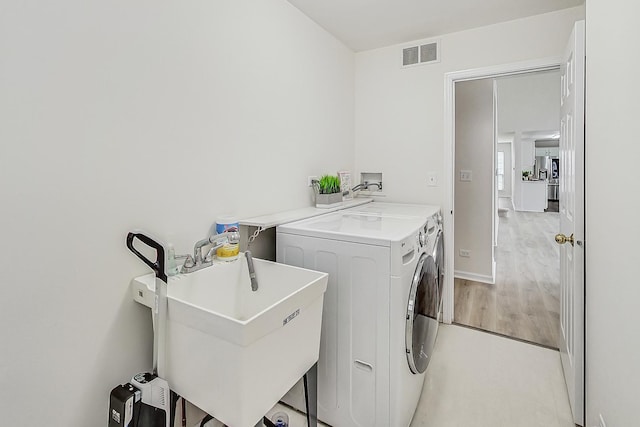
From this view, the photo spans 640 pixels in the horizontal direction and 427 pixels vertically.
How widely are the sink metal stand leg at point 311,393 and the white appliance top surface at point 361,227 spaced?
1.84 feet

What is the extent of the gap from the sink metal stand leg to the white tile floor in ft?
1.09

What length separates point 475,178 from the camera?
3514 millimetres

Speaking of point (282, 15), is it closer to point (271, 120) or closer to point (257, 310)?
point (271, 120)

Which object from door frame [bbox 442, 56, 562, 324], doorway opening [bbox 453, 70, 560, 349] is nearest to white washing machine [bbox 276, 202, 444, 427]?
door frame [bbox 442, 56, 562, 324]

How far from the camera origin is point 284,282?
4.66 ft

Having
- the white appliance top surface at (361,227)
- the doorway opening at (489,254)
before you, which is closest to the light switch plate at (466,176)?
the doorway opening at (489,254)

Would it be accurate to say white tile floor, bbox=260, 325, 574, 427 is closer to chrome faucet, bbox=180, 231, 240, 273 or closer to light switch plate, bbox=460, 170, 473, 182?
chrome faucet, bbox=180, 231, 240, 273

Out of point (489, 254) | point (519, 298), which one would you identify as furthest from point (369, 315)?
point (489, 254)

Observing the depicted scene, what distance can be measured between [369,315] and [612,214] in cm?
94

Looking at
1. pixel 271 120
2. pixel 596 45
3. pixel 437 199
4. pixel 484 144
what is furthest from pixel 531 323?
pixel 271 120

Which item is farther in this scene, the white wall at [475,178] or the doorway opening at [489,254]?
the white wall at [475,178]

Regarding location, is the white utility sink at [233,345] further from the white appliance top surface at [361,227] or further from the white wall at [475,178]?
the white wall at [475,178]

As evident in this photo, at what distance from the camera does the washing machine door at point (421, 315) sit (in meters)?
1.41

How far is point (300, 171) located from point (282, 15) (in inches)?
38.1
